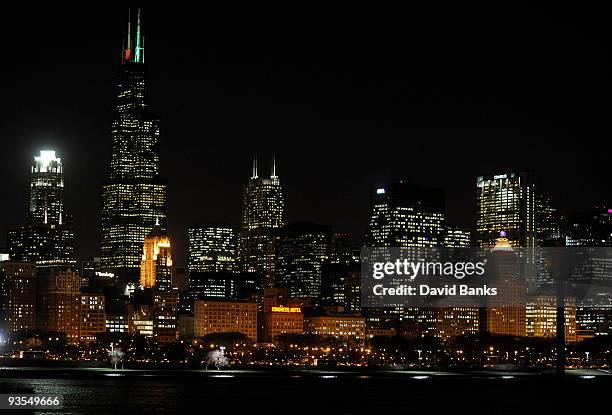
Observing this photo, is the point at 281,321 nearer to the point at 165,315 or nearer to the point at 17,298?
the point at 165,315

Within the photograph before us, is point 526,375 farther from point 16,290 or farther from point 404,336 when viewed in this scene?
point 16,290

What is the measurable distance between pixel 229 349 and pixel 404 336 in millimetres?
26785

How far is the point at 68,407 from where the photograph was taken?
248 feet

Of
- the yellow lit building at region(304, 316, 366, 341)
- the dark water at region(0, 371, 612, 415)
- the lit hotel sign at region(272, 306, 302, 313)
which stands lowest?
the dark water at region(0, 371, 612, 415)

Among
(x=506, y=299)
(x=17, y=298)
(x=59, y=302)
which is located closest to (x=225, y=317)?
(x=59, y=302)

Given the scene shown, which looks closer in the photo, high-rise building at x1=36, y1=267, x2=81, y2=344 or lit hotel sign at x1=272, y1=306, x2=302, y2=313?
high-rise building at x1=36, y1=267, x2=81, y2=344

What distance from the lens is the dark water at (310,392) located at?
251 feet

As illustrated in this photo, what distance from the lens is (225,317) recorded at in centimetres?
18888

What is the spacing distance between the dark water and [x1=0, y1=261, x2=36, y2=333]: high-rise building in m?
57.3

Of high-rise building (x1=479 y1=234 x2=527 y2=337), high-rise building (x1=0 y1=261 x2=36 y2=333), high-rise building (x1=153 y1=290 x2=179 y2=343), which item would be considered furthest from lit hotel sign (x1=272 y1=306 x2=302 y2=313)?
high-rise building (x1=0 y1=261 x2=36 y2=333)

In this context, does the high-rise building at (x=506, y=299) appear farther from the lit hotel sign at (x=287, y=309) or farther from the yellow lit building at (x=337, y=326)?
the lit hotel sign at (x=287, y=309)

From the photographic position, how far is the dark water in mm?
76625

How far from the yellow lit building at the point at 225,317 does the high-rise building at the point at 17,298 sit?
2105 cm

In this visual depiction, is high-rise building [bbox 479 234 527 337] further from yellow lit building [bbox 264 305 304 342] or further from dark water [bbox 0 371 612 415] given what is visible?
dark water [bbox 0 371 612 415]
